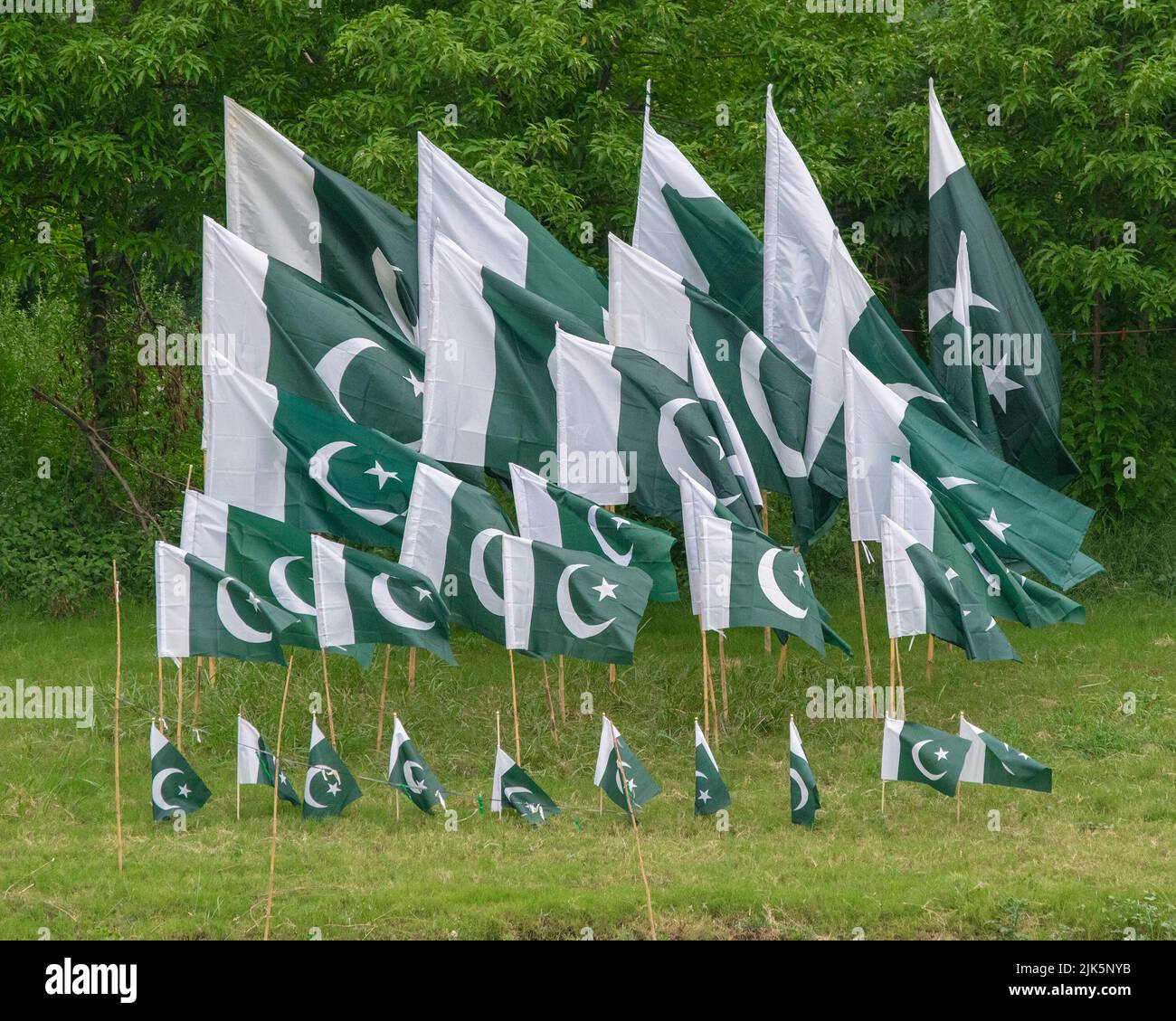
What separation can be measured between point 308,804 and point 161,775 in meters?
0.92

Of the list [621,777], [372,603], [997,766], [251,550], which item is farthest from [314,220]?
[997,766]

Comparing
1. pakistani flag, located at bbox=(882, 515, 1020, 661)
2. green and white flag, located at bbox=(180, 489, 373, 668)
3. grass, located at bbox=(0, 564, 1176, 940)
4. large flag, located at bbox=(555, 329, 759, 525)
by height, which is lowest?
grass, located at bbox=(0, 564, 1176, 940)

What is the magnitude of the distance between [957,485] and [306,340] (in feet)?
16.5

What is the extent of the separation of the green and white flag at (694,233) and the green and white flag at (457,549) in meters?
3.82

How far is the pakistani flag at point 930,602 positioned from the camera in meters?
11.2

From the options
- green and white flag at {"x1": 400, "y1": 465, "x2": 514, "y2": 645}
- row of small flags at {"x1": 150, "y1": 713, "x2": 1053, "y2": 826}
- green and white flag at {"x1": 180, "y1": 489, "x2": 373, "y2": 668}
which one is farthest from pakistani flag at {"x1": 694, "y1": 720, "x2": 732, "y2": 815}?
green and white flag at {"x1": 180, "y1": 489, "x2": 373, "y2": 668}

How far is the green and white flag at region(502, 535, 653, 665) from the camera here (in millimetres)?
10992

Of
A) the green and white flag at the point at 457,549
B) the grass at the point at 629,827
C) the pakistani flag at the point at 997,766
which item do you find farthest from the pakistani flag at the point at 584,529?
the pakistani flag at the point at 997,766

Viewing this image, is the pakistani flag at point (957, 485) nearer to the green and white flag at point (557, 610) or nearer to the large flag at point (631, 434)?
the large flag at point (631, 434)

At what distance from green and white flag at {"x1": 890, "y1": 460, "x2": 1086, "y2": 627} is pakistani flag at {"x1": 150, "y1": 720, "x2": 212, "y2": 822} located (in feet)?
16.6

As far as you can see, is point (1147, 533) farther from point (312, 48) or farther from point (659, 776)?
point (312, 48)

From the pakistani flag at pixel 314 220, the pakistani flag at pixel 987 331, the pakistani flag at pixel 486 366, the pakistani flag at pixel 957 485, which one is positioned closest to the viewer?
the pakistani flag at pixel 957 485

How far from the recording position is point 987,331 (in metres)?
14.2

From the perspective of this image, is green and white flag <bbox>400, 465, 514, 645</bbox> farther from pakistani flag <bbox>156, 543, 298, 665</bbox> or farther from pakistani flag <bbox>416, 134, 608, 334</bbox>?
pakistani flag <bbox>416, 134, 608, 334</bbox>
